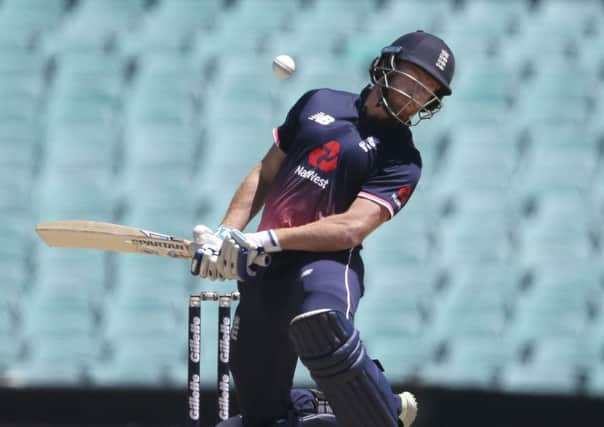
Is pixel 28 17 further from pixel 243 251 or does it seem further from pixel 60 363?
pixel 243 251

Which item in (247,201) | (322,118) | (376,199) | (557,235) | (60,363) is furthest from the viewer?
(557,235)

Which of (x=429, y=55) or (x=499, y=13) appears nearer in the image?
(x=429, y=55)

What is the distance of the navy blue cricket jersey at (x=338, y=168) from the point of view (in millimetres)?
3600

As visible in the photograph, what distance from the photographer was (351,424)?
344cm

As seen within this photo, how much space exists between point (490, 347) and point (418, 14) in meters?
1.70

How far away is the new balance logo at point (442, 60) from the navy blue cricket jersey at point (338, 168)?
0.21 meters

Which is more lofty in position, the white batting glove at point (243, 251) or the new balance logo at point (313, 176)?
the new balance logo at point (313, 176)

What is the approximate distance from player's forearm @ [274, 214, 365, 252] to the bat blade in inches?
15.1

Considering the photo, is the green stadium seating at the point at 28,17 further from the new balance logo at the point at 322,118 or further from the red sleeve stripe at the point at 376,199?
the red sleeve stripe at the point at 376,199

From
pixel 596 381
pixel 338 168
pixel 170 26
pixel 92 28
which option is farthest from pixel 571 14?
pixel 338 168

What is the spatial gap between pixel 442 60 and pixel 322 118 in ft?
1.22

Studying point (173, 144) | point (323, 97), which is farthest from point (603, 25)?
point (323, 97)

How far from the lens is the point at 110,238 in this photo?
3.90 metres

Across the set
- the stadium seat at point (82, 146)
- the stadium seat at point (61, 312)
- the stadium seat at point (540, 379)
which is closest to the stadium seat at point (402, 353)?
the stadium seat at point (540, 379)
